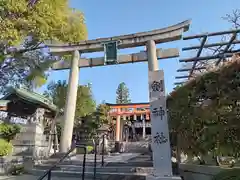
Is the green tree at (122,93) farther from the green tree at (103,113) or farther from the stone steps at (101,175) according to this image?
the stone steps at (101,175)

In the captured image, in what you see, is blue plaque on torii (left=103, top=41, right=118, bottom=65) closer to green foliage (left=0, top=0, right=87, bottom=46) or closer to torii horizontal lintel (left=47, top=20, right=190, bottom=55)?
torii horizontal lintel (left=47, top=20, right=190, bottom=55)

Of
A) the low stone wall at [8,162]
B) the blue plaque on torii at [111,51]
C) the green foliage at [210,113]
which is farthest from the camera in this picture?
the blue plaque on torii at [111,51]

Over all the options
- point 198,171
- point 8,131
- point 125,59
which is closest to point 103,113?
point 125,59

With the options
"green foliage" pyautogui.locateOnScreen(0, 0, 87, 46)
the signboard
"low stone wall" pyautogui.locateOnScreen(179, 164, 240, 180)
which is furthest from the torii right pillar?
"green foliage" pyautogui.locateOnScreen(0, 0, 87, 46)

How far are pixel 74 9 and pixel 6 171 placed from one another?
28.2ft

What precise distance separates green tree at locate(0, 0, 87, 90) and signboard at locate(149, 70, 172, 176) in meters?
4.92

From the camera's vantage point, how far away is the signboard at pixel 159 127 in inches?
190

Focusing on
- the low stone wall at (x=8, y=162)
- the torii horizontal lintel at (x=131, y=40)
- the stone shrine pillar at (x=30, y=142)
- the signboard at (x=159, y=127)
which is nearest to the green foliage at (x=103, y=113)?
the torii horizontal lintel at (x=131, y=40)

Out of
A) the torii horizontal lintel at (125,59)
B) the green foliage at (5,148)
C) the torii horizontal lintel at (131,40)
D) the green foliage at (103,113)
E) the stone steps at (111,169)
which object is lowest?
the stone steps at (111,169)

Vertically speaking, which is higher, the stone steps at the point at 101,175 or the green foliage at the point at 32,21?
the green foliage at the point at 32,21

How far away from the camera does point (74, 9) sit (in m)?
12.3

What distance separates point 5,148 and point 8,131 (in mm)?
716

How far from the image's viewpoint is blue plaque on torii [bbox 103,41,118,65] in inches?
416

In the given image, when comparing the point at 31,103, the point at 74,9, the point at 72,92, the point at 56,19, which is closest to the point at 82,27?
the point at 74,9
